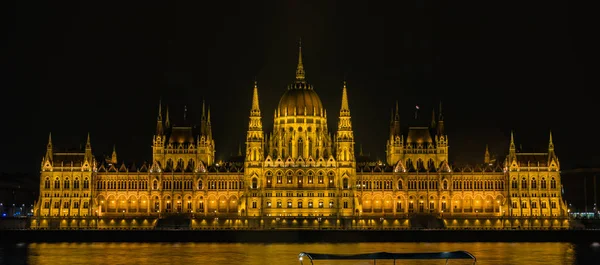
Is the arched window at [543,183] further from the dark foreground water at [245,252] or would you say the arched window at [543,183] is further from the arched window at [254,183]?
the arched window at [254,183]

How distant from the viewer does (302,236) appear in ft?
564

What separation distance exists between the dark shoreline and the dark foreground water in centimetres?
566

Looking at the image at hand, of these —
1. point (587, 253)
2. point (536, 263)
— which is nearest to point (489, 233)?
point (587, 253)

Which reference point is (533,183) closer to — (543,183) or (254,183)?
(543,183)

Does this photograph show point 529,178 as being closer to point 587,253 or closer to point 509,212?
point 509,212

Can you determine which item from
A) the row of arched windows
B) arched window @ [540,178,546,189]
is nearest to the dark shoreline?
the row of arched windows

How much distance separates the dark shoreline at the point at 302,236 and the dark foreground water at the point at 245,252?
5656 mm

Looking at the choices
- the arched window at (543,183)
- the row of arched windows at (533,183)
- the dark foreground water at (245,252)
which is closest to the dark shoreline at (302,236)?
the dark foreground water at (245,252)

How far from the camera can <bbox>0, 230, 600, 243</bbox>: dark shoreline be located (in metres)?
169

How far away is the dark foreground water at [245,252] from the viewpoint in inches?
5290

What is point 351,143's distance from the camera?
19925 cm

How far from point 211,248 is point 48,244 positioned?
2390 centimetres

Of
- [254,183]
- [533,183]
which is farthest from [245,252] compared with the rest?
[533,183]

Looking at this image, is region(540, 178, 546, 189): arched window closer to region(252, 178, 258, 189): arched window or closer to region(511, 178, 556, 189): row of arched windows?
region(511, 178, 556, 189): row of arched windows
